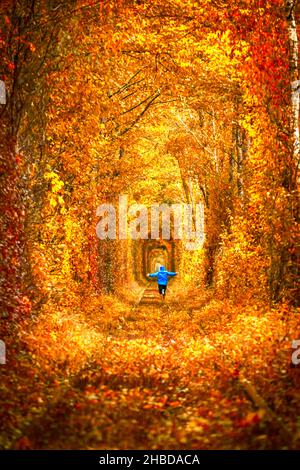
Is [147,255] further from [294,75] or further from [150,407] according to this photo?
[150,407]

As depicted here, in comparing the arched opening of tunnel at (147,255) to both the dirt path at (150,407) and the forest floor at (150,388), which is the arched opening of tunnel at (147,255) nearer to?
the forest floor at (150,388)

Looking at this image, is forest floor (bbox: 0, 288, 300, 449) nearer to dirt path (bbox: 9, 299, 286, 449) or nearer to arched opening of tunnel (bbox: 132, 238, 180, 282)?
dirt path (bbox: 9, 299, 286, 449)

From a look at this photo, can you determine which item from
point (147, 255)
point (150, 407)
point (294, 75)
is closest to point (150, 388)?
point (150, 407)

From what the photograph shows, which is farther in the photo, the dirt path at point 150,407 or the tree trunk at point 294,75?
the tree trunk at point 294,75

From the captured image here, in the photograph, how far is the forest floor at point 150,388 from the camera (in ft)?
20.9

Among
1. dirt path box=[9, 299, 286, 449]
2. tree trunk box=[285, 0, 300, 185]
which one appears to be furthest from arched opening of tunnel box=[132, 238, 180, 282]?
dirt path box=[9, 299, 286, 449]

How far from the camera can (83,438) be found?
6.36m

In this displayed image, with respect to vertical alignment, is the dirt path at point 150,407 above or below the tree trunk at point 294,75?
below

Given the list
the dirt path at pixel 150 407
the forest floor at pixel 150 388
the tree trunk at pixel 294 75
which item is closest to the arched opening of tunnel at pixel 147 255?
the tree trunk at pixel 294 75

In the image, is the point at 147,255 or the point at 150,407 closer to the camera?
the point at 150,407

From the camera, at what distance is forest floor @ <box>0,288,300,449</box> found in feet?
20.9

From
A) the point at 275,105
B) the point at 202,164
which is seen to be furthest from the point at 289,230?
the point at 202,164

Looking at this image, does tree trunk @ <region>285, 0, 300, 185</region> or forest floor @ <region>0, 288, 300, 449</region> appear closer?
forest floor @ <region>0, 288, 300, 449</region>

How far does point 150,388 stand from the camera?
8883mm
